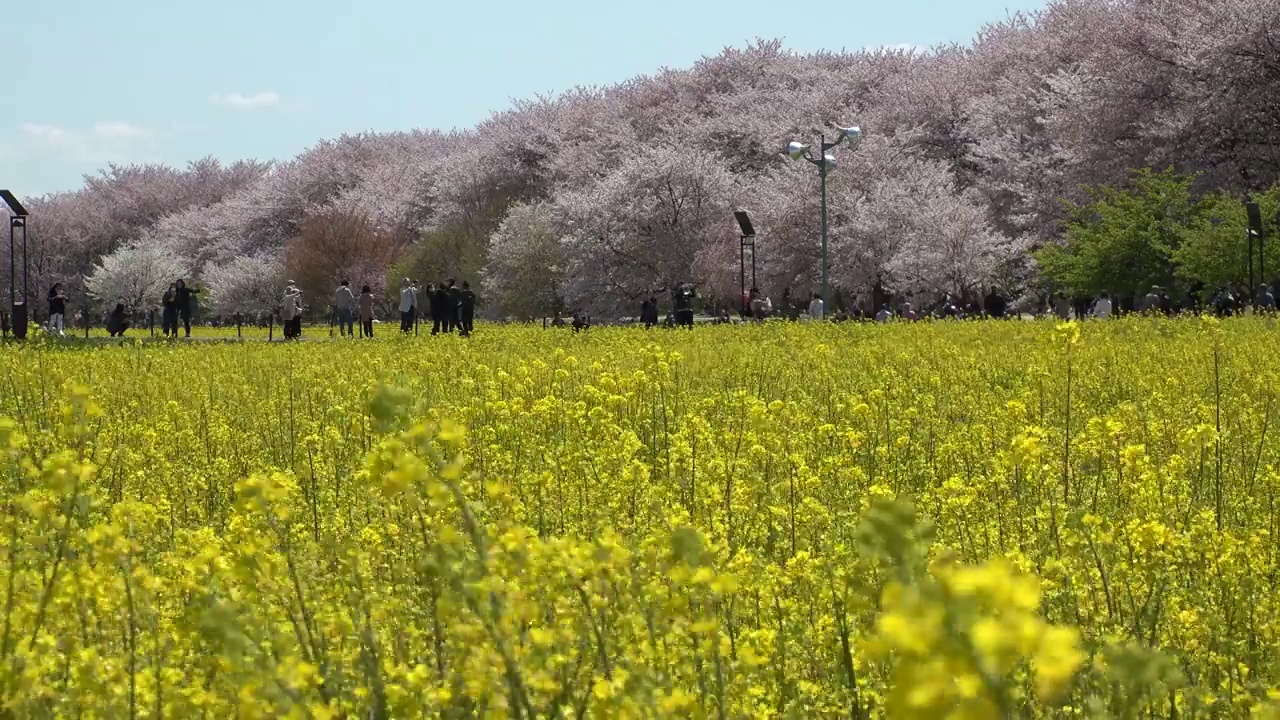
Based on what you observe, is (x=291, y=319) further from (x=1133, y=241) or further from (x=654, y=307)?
(x=1133, y=241)

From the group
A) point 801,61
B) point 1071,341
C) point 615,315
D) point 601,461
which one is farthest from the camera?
point 801,61

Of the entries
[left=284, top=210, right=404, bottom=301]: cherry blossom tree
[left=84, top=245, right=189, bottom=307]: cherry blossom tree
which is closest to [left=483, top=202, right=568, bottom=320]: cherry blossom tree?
[left=284, top=210, right=404, bottom=301]: cherry blossom tree

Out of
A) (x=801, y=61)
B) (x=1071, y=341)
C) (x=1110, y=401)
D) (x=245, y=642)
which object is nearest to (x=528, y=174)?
(x=801, y=61)

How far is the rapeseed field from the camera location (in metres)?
2.43

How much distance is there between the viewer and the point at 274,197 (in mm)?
83250

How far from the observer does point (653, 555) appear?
10.9 ft

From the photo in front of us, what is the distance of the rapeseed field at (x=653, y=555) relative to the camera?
243 cm

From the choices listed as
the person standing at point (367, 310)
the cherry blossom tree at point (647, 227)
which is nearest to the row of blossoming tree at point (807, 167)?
the cherry blossom tree at point (647, 227)

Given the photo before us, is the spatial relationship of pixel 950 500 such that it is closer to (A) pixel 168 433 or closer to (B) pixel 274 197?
(A) pixel 168 433

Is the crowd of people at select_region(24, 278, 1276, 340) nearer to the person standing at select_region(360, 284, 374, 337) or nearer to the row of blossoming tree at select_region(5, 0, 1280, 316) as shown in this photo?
the person standing at select_region(360, 284, 374, 337)

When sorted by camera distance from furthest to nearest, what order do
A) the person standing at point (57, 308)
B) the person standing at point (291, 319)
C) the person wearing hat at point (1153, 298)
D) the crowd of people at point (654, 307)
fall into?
the person standing at point (57, 308) → the person standing at point (291, 319) → the crowd of people at point (654, 307) → the person wearing hat at point (1153, 298)

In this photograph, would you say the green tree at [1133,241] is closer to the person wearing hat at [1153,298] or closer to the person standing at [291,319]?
the person wearing hat at [1153,298]

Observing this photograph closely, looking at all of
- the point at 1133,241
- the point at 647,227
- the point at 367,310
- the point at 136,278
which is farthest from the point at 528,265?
the point at 136,278

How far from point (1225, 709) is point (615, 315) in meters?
47.9
